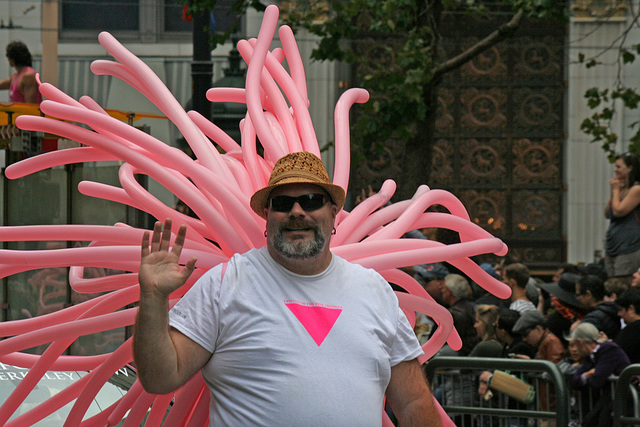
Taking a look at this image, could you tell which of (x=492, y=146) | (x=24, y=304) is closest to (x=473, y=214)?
(x=492, y=146)

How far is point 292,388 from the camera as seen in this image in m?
3.02

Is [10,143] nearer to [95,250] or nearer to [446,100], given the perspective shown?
[95,250]

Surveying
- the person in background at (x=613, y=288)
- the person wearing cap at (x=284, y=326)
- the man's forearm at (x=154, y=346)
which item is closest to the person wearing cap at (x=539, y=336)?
the person in background at (x=613, y=288)

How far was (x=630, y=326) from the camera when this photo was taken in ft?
23.4

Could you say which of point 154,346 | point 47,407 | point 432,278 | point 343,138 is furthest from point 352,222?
point 432,278

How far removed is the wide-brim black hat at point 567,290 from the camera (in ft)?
27.2

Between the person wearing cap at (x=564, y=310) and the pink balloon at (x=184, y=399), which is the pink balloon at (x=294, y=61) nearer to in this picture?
the pink balloon at (x=184, y=399)

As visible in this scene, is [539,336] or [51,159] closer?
[51,159]

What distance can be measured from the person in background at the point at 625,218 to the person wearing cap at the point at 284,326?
6.62 meters

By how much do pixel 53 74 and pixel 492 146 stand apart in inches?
281

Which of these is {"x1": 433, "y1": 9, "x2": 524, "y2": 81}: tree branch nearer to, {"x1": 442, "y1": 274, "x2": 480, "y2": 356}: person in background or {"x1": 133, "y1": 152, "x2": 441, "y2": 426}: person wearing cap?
{"x1": 442, "y1": 274, "x2": 480, "y2": 356}: person in background

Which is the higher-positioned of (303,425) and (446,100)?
(446,100)

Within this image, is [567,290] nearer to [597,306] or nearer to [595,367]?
[597,306]

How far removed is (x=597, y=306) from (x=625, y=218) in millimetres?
1873
